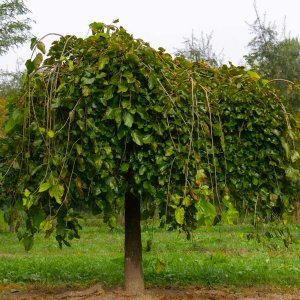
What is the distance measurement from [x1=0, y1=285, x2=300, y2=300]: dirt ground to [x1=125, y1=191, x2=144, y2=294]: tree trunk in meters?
0.11

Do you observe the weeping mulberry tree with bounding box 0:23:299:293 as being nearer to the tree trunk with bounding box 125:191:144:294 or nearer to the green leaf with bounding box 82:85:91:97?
the green leaf with bounding box 82:85:91:97

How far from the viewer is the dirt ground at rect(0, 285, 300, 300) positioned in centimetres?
537

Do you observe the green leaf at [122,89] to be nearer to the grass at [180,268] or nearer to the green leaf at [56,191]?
the green leaf at [56,191]

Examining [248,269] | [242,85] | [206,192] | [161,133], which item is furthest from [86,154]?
[248,269]

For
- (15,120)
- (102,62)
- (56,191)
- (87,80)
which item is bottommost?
(56,191)

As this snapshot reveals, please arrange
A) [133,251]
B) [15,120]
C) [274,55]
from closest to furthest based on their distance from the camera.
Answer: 1. [15,120]
2. [133,251]
3. [274,55]

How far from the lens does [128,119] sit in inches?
172

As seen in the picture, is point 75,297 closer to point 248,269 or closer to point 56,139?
point 56,139

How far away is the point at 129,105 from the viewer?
4.40 meters

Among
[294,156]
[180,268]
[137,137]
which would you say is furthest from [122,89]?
[180,268]

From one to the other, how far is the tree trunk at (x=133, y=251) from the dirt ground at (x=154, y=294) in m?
0.11

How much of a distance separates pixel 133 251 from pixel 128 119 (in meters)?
1.64

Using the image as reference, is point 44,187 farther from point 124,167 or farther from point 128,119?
point 128,119

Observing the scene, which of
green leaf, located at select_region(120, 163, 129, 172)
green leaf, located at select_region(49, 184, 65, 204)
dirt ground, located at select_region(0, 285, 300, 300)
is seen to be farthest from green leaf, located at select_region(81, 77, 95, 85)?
dirt ground, located at select_region(0, 285, 300, 300)
